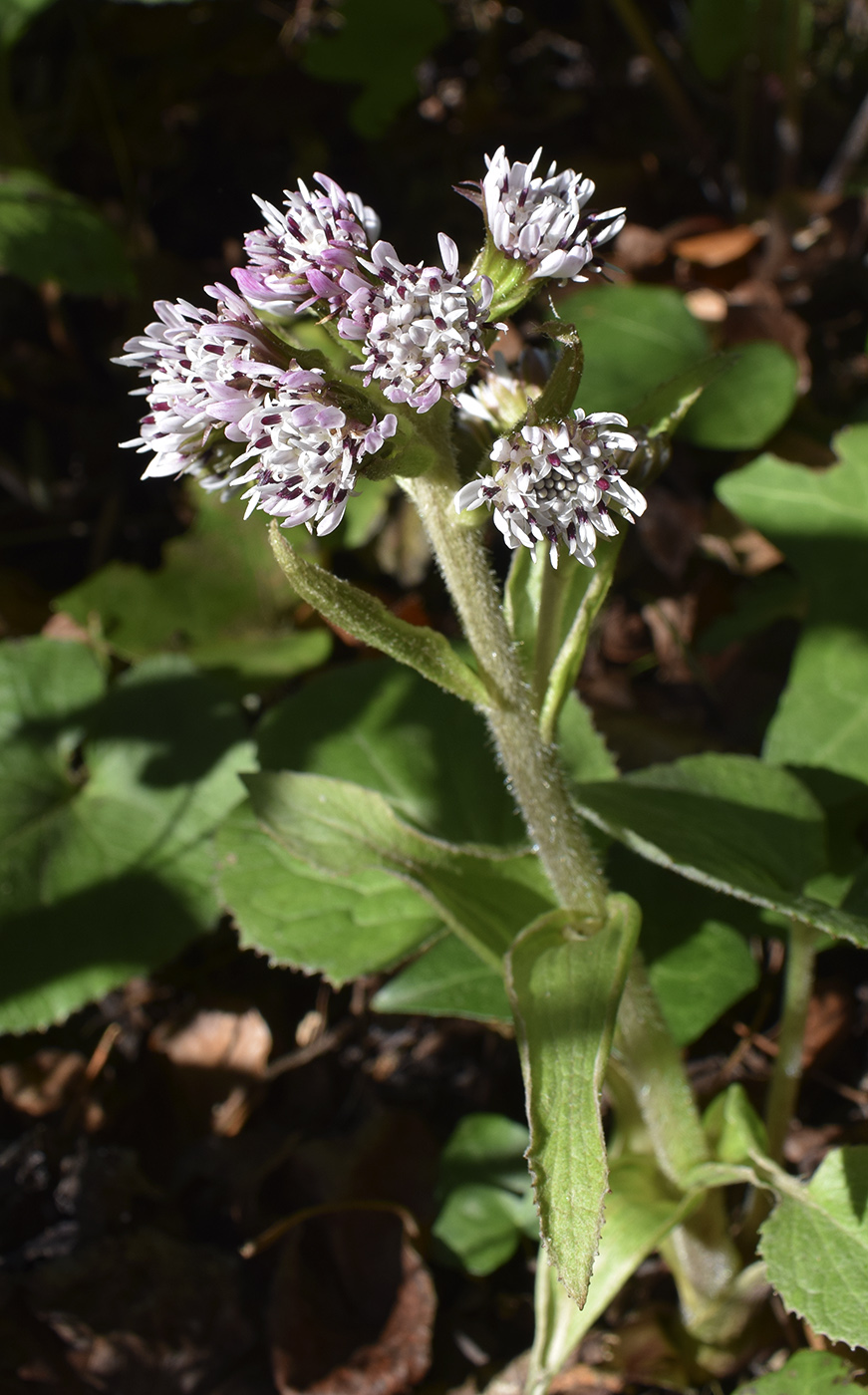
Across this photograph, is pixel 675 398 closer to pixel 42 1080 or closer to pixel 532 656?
pixel 532 656

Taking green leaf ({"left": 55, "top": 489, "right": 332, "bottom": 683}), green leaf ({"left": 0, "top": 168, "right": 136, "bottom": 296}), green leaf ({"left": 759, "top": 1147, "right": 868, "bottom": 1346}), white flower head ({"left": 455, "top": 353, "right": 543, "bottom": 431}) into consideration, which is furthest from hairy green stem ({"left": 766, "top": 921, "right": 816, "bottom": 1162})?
green leaf ({"left": 0, "top": 168, "right": 136, "bottom": 296})

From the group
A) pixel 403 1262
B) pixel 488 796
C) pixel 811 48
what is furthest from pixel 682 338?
pixel 403 1262

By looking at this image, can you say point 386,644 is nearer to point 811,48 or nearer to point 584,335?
point 584,335

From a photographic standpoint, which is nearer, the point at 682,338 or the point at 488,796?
the point at 488,796

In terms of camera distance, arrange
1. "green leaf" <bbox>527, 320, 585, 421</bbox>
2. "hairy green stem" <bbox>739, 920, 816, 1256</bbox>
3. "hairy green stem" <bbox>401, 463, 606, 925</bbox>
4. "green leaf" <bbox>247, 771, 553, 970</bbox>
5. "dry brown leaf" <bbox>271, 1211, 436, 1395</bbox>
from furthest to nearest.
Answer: "dry brown leaf" <bbox>271, 1211, 436, 1395</bbox>
"hairy green stem" <bbox>739, 920, 816, 1256</bbox>
"green leaf" <bbox>247, 771, 553, 970</bbox>
"hairy green stem" <bbox>401, 463, 606, 925</bbox>
"green leaf" <bbox>527, 320, 585, 421</bbox>

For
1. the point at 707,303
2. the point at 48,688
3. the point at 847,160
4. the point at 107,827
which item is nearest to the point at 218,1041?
the point at 107,827

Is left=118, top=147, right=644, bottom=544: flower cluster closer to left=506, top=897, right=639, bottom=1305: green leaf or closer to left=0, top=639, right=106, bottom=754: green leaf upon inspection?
left=506, top=897, right=639, bottom=1305: green leaf
